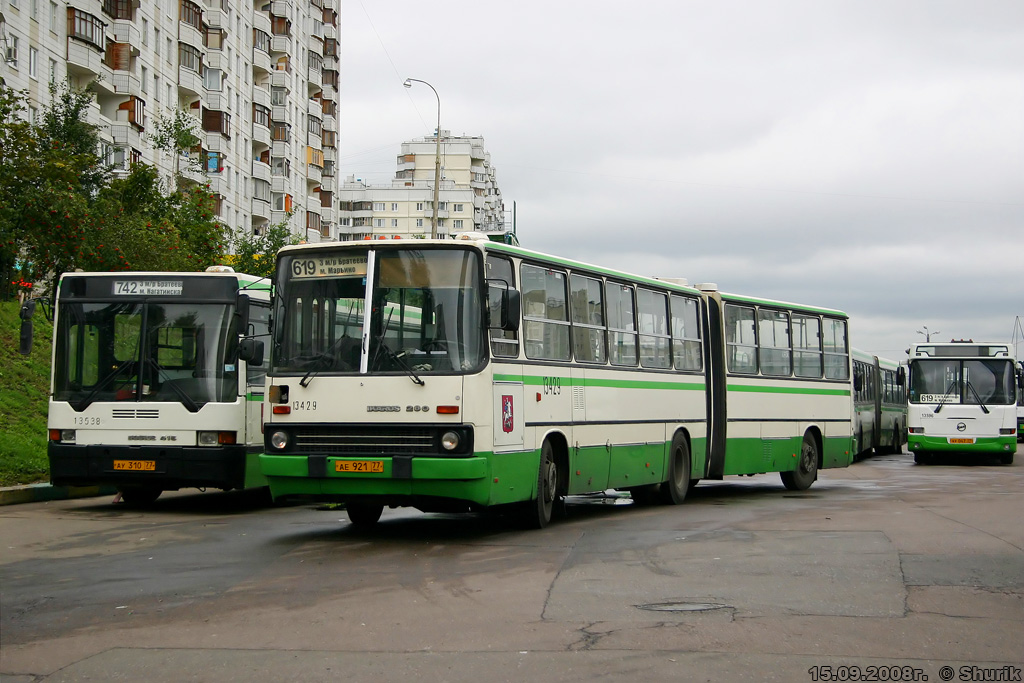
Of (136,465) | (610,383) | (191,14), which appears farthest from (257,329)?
(191,14)

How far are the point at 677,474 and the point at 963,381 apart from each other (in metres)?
19.1

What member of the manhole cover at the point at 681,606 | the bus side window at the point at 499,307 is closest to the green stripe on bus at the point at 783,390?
the bus side window at the point at 499,307

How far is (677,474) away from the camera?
734 inches

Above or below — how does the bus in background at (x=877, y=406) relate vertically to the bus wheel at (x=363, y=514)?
above

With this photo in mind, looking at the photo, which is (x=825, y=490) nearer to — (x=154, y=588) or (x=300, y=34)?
(x=154, y=588)

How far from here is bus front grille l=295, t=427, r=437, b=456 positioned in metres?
12.6

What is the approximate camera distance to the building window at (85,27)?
53.9 metres

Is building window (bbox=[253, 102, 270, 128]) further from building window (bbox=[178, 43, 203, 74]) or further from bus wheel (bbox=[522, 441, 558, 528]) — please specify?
bus wheel (bbox=[522, 441, 558, 528])

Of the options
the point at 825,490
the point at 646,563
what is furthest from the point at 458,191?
the point at 646,563

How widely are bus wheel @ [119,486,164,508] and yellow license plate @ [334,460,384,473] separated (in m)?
5.76

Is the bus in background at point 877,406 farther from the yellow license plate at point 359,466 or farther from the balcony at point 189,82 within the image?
the balcony at point 189,82

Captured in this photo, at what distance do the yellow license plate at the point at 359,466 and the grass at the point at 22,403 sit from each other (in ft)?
25.1

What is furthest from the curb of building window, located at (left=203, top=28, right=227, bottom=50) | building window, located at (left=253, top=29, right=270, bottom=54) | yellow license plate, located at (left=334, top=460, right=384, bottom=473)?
building window, located at (left=253, top=29, right=270, bottom=54)

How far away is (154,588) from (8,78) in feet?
139
